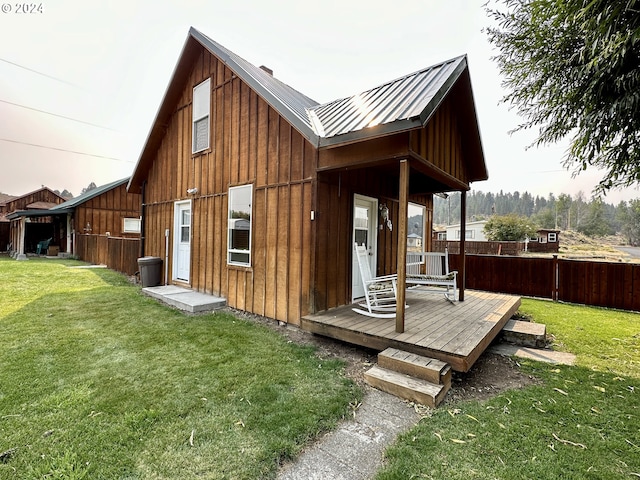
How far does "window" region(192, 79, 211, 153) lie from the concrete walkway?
6.52m

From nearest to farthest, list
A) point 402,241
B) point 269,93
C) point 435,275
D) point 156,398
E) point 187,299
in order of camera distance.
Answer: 1. point 156,398
2. point 402,241
3. point 269,93
4. point 187,299
5. point 435,275

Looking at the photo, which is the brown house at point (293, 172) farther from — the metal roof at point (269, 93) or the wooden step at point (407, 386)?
the wooden step at point (407, 386)

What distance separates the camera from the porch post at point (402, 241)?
148 inches

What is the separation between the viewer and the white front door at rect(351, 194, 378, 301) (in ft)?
19.0

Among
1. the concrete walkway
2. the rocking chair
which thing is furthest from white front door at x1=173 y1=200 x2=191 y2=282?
the concrete walkway

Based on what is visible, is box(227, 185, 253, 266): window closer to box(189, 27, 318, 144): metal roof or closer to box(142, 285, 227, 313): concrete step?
box(142, 285, 227, 313): concrete step

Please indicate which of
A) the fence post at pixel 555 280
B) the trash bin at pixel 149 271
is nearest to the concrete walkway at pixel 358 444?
the trash bin at pixel 149 271

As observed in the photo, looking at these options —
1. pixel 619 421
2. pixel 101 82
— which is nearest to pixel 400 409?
pixel 619 421

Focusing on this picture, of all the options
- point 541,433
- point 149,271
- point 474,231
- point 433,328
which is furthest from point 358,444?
point 474,231

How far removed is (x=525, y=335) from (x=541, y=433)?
2.67 m

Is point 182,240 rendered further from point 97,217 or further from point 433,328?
point 97,217

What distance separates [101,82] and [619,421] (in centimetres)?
2242

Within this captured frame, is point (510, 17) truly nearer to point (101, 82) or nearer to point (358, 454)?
point (358, 454)

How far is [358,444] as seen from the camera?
7.70 feet
